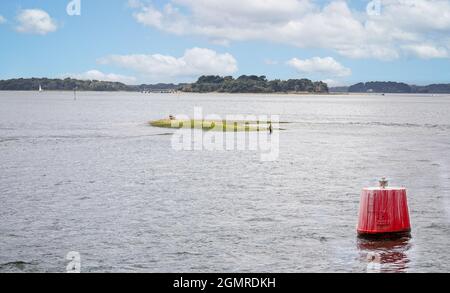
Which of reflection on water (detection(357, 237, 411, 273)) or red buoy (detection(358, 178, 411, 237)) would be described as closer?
reflection on water (detection(357, 237, 411, 273))

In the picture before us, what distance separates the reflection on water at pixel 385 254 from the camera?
837 inches

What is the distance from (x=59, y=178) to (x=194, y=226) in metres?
20.0

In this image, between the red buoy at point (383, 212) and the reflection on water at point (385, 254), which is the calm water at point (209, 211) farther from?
the red buoy at point (383, 212)

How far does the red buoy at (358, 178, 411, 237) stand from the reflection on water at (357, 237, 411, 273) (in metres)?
0.29

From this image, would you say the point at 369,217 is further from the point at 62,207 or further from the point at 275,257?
the point at 62,207

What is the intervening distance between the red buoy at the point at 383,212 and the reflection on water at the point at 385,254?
0.29 meters

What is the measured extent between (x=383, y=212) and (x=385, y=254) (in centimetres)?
157

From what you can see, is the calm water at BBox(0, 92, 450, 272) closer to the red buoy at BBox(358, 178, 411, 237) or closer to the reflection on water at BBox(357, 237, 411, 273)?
the reflection on water at BBox(357, 237, 411, 273)

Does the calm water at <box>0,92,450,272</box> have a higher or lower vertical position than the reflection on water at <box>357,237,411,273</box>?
lower

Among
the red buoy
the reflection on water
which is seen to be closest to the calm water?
the reflection on water

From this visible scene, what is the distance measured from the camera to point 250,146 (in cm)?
7394

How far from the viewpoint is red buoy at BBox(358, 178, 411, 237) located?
22766 millimetres

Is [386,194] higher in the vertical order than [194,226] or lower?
higher
